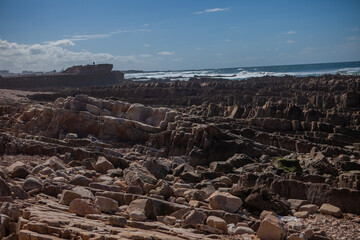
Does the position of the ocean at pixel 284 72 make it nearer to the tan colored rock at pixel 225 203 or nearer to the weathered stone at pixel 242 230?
the tan colored rock at pixel 225 203

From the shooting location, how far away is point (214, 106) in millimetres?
32750

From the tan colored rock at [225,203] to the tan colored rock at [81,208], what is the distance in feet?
10.1

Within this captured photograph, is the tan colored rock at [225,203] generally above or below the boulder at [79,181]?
below

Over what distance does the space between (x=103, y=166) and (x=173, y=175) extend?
8.55 feet

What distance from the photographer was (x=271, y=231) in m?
8.05

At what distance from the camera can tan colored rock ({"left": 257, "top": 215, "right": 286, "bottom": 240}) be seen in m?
8.03

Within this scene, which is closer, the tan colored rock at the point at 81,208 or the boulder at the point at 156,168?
the tan colored rock at the point at 81,208

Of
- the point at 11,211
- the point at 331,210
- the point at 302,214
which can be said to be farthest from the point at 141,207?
the point at 331,210

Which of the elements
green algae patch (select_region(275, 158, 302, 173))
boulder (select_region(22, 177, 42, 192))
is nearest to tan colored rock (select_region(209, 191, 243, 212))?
boulder (select_region(22, 177, 42, 192))

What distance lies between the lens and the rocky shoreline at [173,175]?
26.5 ft

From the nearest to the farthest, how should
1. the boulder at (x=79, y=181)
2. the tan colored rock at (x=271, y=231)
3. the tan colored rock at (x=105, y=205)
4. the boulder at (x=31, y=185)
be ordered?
the tan colored rock at (x=271, y=231) → the tan colored rock at (x=105, y=205) → the boulder at (x=31, y=185) → the boulder at (x=79, y=181)

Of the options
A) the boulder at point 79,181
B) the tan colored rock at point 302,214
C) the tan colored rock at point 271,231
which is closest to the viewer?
the tan colored rock at point 271,231

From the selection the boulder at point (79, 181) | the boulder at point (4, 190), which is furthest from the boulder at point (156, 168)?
the boulder at point (4, 190)

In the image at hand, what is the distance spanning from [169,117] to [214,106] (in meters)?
11.9
